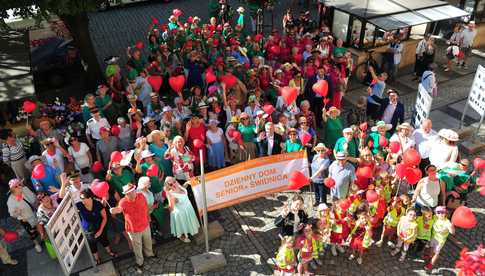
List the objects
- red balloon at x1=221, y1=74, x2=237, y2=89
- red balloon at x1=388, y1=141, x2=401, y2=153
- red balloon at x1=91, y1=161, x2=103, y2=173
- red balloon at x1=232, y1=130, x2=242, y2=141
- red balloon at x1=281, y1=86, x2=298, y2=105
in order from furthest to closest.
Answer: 1. red balloon at x1=221, y1=74, x2=237, y2=89
2. red balloon at x1=281, y1=86, x2=298, y2=105
3. red balloon at x1=232, y1=130, x2=242, y2=141
4. red balloon at x1=388, y1=141, x2=401, y2=153
5. red balloon at x1=91, y1=161, x2=103, y2=173

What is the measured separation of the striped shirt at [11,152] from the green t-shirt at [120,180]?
95.6 inches

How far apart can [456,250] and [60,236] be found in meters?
6.86

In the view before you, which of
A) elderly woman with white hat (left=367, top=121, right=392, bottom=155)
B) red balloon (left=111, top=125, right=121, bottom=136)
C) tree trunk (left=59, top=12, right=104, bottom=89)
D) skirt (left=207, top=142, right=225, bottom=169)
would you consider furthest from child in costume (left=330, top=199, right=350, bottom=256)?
tree trunk (left=59, top=12, right=104, bottom=89)

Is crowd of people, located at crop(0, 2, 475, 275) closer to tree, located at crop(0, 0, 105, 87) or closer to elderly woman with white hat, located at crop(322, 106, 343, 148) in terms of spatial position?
elderly woman with white hat, located at crop(322, 106, 343, 148)

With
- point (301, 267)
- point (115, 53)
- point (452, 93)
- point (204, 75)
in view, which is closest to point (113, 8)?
point (115, 53)

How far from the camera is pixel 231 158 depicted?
373 inches

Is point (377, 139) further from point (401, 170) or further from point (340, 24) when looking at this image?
point (340, 24)

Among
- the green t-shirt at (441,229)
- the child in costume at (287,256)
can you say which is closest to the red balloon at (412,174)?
the green t-shirt at (441,229)

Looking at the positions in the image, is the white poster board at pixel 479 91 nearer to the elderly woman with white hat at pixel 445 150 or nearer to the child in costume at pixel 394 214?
the elderly woman with white hat at pixel 445 150

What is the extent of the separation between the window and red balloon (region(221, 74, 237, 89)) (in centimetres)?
560

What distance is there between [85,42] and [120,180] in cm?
668

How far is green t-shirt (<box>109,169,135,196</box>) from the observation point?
7.42m

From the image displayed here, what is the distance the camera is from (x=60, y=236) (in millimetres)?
6375

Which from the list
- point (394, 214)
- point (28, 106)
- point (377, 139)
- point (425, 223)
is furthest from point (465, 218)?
point (28, 106)
